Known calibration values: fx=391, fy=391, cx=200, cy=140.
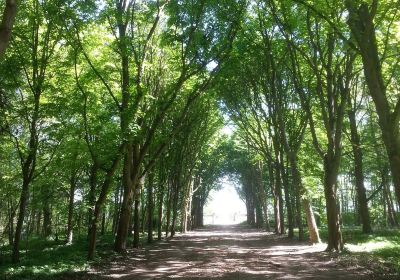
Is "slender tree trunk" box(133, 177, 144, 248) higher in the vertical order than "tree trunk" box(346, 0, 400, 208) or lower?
lower

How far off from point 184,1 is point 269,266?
11518 millimetres

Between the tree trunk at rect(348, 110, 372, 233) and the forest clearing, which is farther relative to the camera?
the tree trunk at rect(348, 110, 372, 233)

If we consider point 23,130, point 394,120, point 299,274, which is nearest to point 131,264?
point 299,274

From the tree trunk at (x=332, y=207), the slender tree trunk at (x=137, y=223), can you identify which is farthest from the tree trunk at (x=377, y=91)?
the slender tree trunk at (x=137, y=223)

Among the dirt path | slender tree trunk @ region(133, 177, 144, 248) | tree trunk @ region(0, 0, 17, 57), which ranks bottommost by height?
the dirt path

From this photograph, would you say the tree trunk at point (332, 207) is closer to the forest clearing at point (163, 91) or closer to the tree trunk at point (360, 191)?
the forest clearing at point (163, 91)

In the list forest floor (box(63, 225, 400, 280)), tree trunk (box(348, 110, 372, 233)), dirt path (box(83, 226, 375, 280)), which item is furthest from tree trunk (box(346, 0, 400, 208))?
tree trunk (box(348, 110, 372, 233))

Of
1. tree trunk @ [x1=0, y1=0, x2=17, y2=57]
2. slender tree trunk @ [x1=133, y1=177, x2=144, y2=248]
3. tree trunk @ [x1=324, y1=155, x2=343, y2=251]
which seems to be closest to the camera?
tree trunk @ [x1=0, y1=0, x2=17, y2=57]

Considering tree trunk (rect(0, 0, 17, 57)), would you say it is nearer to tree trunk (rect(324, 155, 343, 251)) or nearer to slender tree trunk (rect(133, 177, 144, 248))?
tree trunk (rect(324, 155, 343, 251))

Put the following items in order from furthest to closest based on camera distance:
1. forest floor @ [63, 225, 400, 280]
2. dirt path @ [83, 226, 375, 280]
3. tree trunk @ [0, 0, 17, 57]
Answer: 1. dirt path @ [83, 226, 375, 280]
2. forest floor @ [63, 225, 400, 280]
3. tree trunk @ [0, 0, 17, 57]

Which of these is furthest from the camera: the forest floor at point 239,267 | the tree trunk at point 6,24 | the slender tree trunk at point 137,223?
the slender tree trunk at point 137,223

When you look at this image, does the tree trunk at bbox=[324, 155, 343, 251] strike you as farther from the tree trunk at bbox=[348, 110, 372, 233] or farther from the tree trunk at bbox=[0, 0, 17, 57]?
the tree trunk at bbox=[0, 0, 17, 57]

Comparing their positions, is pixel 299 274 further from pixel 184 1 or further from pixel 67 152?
pixel 67 152

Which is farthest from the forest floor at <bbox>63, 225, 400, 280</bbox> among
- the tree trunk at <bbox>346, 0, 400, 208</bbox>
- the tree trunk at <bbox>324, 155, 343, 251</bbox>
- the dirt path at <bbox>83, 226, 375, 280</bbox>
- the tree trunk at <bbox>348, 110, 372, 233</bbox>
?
the tree trunk at <bbox>348, 110, 372, 233</bbox>
